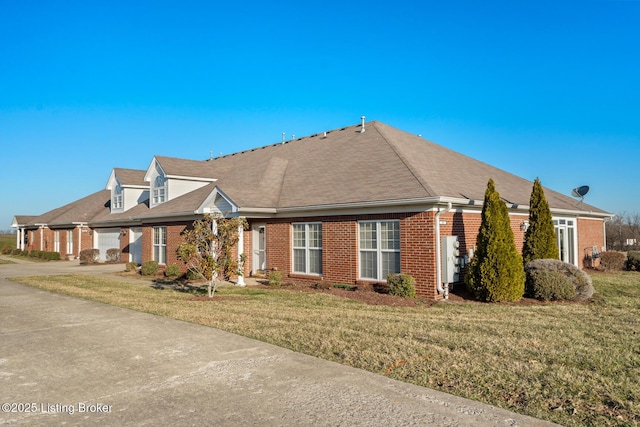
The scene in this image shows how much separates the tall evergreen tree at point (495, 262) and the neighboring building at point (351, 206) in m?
0.82

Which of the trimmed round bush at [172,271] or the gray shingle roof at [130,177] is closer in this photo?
the trimmed round bush at [172,271]

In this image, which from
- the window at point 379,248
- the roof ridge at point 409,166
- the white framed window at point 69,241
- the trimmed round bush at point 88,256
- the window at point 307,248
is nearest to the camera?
the roof ridge at point 409,166

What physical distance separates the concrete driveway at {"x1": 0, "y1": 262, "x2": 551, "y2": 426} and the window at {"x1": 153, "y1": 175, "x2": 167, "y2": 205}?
54.7 ft

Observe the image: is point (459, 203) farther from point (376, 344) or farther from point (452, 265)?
point (376, 344)

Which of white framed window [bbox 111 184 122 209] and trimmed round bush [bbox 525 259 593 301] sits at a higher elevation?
white framed window [bbox 111 184 122 209]

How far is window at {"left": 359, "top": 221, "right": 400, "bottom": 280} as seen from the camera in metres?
14.5

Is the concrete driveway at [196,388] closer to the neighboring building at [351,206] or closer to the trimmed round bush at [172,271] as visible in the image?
the neighboring building at [351,206]

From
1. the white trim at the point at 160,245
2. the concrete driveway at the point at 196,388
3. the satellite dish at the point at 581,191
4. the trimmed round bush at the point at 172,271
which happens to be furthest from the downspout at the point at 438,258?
the white trim at the point at 160,245

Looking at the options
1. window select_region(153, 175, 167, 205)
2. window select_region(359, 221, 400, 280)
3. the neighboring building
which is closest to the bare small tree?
the neighboring building

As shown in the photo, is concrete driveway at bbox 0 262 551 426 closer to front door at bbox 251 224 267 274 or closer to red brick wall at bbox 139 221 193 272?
front door at bbox 251 224 267 274

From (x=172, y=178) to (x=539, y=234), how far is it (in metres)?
17.4

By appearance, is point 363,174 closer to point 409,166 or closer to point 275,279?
point 409,166

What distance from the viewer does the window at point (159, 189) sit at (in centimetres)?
2495

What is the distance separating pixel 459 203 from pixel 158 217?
14597 mm
